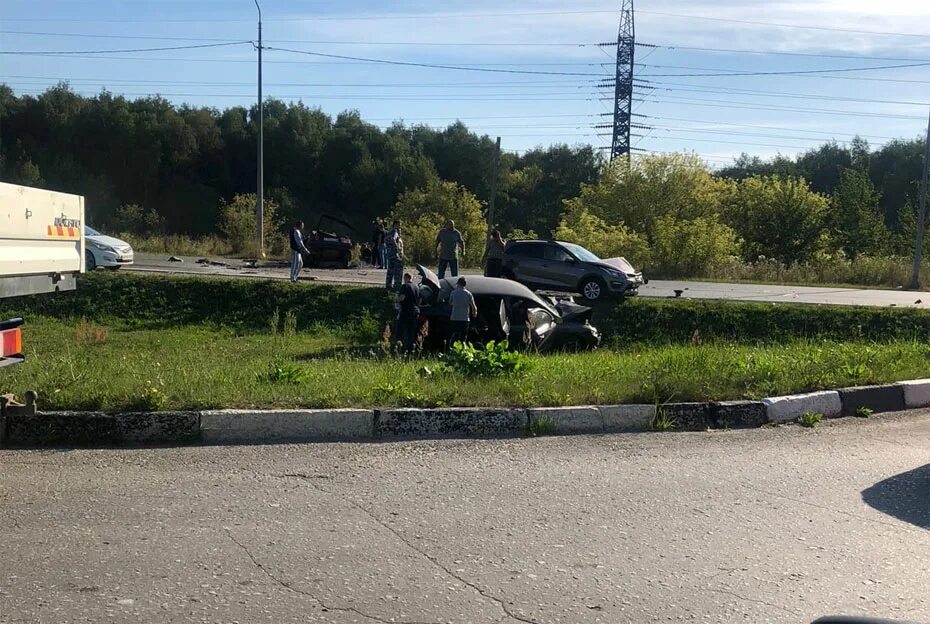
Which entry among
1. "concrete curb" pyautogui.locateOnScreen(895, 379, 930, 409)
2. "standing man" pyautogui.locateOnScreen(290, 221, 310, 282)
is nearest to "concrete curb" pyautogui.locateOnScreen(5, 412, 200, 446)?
"concrete curb" pyautogui.locateOnScreen(895, 379, 930, 409)

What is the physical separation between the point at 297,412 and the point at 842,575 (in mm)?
4234

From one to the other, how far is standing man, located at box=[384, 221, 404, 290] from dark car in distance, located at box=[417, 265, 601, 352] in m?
5.48

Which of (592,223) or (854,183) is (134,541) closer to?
(592,223)

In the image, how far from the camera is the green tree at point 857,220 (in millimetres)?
60094

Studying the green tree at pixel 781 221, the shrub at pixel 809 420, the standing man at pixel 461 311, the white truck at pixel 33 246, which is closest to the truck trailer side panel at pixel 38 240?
the white truck at pixel 33 246

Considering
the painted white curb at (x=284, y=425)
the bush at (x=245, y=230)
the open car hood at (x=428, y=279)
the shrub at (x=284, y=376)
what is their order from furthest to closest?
the bush at (x=245, y=230) → the open car hood at (x=428, y=279) → the shrub at (x=284, y=376) → the painted white curb at (x=284, y=425)

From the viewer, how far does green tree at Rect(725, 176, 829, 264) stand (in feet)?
185

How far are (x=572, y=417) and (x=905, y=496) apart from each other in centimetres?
268

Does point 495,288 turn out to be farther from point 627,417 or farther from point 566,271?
point 627,417

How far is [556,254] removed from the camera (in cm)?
2159

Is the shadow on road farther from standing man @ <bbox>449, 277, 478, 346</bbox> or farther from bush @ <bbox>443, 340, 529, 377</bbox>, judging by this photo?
standing man @ <bbox>449, 277, 478, 346</bbox>

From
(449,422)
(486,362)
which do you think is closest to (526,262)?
(486,362)

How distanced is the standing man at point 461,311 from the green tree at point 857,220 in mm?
52392

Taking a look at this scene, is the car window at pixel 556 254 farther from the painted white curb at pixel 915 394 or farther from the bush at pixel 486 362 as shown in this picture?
the painted white curb at pixel 915 394
